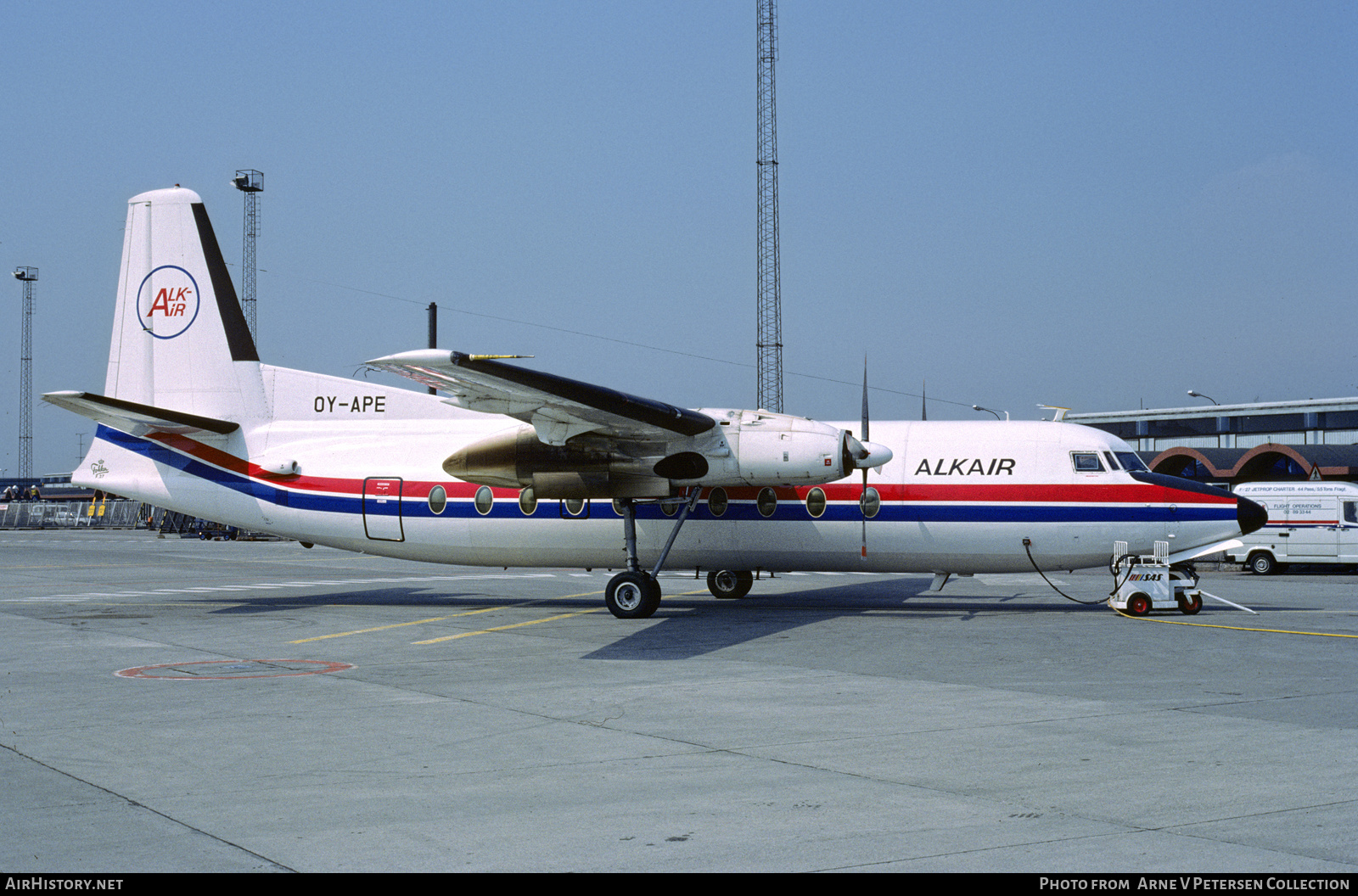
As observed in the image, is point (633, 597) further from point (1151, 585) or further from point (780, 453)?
point (1151, 585)

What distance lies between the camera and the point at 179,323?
23328mm

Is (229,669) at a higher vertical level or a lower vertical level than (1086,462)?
lower

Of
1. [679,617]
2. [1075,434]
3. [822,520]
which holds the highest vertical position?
[1075,434]

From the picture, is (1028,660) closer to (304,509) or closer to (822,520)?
(822,520)

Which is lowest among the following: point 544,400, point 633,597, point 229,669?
point 229,669

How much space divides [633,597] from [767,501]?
3134 millimetres

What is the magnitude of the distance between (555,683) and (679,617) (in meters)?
7.74

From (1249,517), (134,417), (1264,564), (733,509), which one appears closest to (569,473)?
(733,509)

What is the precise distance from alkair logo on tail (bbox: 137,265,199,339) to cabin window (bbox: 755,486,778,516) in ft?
40.4

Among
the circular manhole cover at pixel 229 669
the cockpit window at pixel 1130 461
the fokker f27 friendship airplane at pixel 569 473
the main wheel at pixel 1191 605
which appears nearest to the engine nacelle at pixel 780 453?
the fokker f27 friendship airplane at pixel 569 473

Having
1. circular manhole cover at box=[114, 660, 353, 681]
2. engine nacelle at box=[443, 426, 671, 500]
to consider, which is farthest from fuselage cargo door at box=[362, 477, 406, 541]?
circular manhole cover at box=[114, 660, 353, 681]

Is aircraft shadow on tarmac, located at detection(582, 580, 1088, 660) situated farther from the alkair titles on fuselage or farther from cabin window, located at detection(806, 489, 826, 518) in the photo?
the alkair titles on fuselage

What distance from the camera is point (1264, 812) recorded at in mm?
7082
